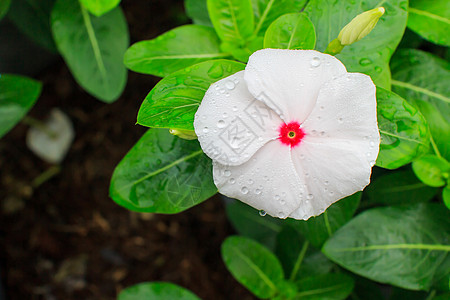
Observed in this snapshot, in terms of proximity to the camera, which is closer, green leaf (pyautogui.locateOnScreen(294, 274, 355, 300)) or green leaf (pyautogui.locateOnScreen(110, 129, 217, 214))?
green leaf (pyautogui.locateOnScreen(110, 129, 217, 214))

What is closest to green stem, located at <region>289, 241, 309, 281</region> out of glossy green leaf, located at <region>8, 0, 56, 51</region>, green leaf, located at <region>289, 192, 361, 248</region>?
green leaf, located at <region>289, 192, 361, 248</region>

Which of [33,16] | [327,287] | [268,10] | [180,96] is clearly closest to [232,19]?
[268,10]

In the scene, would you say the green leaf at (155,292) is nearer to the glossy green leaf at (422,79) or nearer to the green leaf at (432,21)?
the glossy green leaf at (422,79)

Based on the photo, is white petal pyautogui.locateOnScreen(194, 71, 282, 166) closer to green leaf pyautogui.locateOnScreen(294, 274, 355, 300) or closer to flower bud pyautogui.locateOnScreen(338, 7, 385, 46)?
flower bud pyautogui.locateOnScreen(338, 7, 385, 46)

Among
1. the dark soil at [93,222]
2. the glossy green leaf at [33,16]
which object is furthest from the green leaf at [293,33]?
the dark soil at [93,222]

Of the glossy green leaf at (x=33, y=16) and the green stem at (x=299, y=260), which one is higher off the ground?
the glossy green leaf at (x=33, y=16)

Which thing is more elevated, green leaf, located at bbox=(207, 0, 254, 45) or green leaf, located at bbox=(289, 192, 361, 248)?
green leaf, located at bbox=(207, 0, 254, 45)

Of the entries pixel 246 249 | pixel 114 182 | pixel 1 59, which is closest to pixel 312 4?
pixel 114 182
